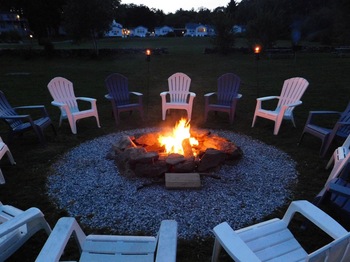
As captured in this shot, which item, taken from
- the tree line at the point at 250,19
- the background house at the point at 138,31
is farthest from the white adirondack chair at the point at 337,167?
the background house at the point at 138,31

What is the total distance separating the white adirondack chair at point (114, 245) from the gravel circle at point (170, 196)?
823 millimetres

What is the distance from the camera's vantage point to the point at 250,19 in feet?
93.4

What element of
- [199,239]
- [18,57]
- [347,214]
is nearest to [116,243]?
[199,239]

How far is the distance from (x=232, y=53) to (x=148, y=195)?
19.0 meters

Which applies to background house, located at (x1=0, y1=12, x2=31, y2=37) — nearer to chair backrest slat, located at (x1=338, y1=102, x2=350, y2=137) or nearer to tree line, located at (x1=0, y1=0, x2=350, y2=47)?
tree line, located at (x1=0, y1=0, x2=350, y2=47)

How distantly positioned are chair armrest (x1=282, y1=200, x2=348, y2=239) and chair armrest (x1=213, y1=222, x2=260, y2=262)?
1.96 ft

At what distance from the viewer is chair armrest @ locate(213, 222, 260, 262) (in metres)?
1.69

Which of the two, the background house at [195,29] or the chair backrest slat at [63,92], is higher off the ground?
the chair backrest slat at [63,92]

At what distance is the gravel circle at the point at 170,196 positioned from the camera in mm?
3018

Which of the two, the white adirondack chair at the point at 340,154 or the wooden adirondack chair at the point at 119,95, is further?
the wooden adirondack chair at the point at 119,95

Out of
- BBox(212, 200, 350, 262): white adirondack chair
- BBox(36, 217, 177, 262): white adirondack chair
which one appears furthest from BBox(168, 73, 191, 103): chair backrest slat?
BBox(36, 217, 177, 262): white adirondack chair

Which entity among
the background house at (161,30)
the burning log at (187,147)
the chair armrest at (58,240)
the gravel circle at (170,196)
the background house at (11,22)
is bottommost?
the background house at (161,30)

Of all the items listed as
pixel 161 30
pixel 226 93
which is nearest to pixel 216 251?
pixel 226 93

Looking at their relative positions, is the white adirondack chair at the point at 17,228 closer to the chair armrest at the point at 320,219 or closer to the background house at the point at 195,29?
the chair armrest at the point at 320,219
